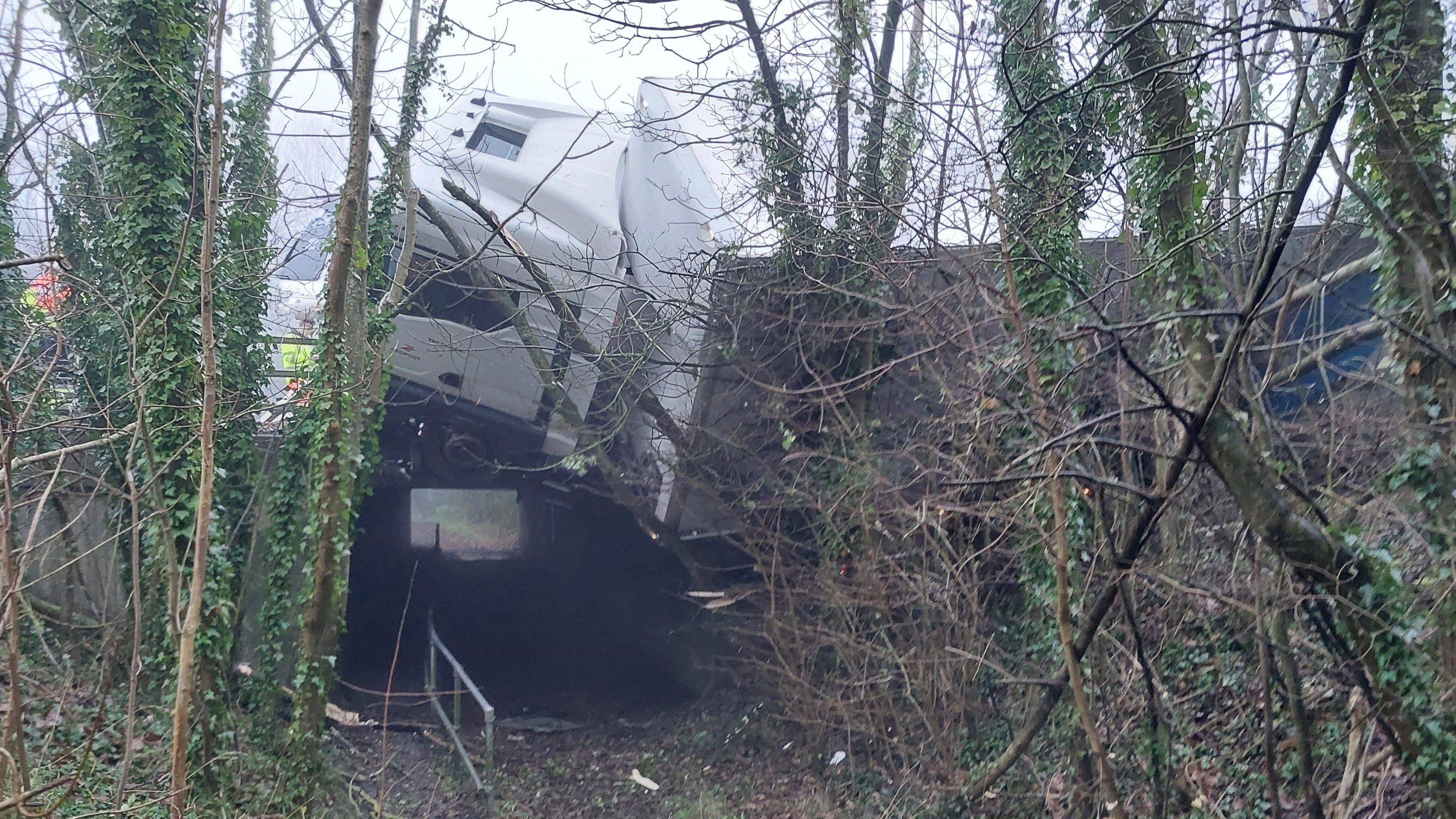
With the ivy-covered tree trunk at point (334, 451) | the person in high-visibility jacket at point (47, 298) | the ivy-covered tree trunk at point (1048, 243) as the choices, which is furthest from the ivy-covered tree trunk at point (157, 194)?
the ivy-covered tree trunk at point (1048, 243)

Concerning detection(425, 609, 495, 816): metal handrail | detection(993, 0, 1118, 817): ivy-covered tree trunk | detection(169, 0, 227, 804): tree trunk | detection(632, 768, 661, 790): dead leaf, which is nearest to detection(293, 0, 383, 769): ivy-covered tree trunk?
detection(425, 609, 495, 816): metal handrail

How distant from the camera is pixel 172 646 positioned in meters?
7.16

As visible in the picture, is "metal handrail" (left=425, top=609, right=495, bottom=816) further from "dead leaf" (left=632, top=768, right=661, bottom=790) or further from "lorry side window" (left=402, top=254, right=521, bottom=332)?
"lorry side window" (left=402, top=254, right=521, bottom=332)

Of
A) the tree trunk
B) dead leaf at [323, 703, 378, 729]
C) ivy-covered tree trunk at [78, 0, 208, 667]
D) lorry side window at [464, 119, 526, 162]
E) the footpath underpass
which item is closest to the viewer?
the tree trunk

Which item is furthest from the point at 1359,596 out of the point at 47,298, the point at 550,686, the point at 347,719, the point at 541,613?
the point at 541,613

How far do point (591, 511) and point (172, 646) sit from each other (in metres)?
6.92

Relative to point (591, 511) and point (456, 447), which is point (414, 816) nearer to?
point (456, 447)

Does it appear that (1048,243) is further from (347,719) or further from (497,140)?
(347,719)

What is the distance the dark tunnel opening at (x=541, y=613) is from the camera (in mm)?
11930

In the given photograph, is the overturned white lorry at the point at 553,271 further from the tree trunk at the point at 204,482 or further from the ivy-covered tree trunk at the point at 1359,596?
the ivy-covered tree trunk at the point at 1359,596

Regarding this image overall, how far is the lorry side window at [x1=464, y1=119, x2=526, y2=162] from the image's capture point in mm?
10172

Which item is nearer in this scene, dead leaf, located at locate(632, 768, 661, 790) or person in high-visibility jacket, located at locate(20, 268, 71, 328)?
person in high-visibility jacket, located at locate(20, 268, 71, 328)

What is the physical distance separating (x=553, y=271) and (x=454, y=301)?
1625 mm

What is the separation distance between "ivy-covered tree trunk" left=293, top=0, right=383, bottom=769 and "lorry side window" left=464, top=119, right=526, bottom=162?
3162 mm
